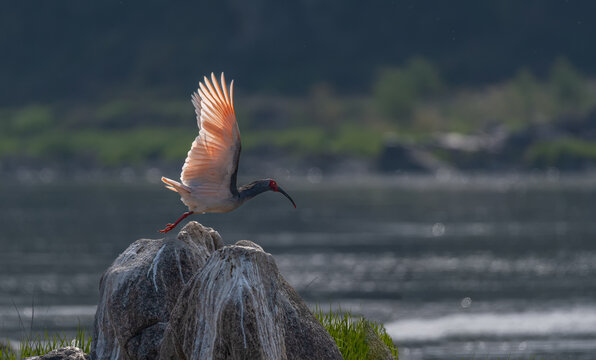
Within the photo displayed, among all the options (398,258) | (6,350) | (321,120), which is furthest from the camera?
(321,120)

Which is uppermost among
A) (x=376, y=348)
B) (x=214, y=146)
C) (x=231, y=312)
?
(x=214, y=146)

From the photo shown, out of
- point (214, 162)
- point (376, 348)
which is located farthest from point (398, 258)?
point (214, 162)

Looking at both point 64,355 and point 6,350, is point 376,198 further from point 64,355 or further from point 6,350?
point 64,355

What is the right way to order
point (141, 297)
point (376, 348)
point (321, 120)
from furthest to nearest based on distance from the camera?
1. point (321, 120)
2. point (376, 348)
3. point (141, 297)

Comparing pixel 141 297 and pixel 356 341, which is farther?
pixel 356 341

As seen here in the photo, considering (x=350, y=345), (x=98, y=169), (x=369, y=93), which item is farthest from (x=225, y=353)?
(x=369, y=93)

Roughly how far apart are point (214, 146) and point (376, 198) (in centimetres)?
7513

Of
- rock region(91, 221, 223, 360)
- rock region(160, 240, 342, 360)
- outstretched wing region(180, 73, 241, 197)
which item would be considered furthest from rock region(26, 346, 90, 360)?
outstretched wing region(180, 73, 241, 197)

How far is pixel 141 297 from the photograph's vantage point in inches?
533

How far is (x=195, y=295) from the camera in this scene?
12.4 meters

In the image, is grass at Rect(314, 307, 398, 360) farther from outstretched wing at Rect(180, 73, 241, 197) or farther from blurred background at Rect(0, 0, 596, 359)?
blurred background at Rect(0, 0, 596, 359)

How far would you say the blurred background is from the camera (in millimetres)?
34969

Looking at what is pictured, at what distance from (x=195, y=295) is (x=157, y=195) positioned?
273 ft

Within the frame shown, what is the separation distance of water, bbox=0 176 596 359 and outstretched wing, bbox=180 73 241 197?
2.50 m
